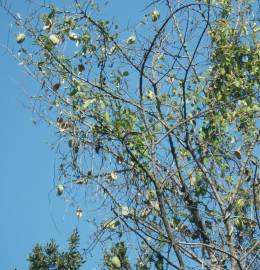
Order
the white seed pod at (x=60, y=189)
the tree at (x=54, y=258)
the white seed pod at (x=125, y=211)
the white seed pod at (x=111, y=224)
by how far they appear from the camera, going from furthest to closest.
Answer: the tree at (x=54, y=258) → the white seed pod at (x=60, y=189) → the white seed pod at (x=111, y=224) → the white seed pod at (x=125, y=211)

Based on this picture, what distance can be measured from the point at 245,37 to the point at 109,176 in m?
2.22

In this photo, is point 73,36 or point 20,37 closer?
point 20,37

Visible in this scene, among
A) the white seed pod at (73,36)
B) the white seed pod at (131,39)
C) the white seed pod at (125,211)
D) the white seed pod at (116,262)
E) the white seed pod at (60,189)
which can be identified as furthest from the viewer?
the white seed pod at (131,39)

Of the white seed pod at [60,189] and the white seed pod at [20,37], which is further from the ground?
the white seed pod at [20,37]

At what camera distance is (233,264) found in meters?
5.11

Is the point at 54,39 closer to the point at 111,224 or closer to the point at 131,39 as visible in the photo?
the point at 131,39

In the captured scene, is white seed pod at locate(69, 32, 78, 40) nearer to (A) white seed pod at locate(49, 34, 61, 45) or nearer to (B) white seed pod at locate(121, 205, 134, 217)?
(A) white seed pod at locate(49, 34, 61, 45)

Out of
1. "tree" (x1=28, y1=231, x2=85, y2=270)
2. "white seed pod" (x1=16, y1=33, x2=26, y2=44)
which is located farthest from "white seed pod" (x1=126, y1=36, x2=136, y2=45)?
"tree" (x1=28, y1=231, x2=85, y2=270)

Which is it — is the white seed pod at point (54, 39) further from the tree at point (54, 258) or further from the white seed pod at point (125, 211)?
the tree at point (54, 258)

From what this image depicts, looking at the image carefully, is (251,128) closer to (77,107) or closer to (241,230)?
(241,230)

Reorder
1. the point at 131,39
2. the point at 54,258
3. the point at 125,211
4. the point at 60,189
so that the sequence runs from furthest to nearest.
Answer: the point at 54,258 → the point at 131,39 → the point at 60,189 → the point at 125,211

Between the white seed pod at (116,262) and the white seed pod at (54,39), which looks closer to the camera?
the white seed pod at (116,262)

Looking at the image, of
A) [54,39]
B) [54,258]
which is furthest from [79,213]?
[54,258]

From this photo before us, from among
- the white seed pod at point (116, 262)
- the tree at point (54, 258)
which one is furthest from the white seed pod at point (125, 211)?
the tree at point (54, 258)
